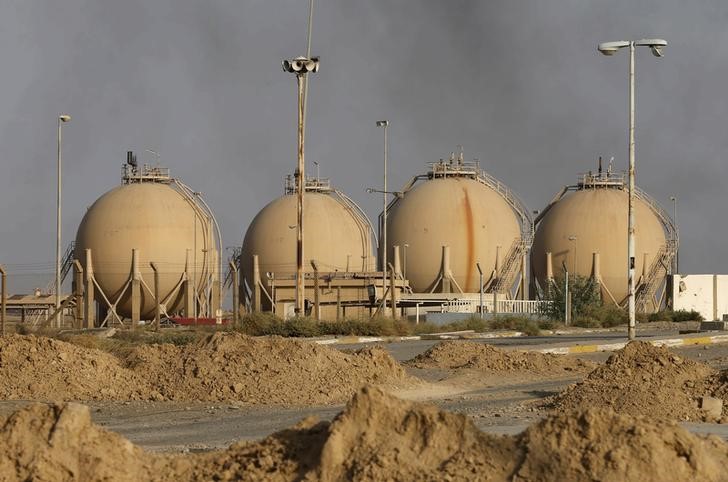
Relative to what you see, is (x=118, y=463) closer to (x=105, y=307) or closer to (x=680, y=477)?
(x=680, y=477)

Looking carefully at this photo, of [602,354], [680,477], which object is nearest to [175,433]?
[680,477]

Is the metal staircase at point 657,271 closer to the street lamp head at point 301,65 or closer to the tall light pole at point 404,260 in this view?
the tall light pole at point 404,260

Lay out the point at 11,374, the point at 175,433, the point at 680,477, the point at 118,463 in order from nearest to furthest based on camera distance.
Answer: the point at 680,477
the point at 118,463
the point at 175,433
the point at 11,374

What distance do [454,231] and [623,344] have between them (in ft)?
86.6

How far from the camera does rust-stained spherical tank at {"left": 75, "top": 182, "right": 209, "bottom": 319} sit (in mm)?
51250

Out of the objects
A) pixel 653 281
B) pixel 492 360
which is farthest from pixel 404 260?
pixel 492 360

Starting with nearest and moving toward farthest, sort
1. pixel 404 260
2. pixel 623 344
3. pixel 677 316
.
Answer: pixel 623 344, pixel 677 316, pixel 404 260

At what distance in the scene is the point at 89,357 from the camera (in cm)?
1717

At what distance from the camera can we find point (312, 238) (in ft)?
173

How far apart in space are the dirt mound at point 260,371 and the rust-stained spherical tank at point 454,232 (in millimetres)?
35503

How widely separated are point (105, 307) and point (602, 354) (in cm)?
3100

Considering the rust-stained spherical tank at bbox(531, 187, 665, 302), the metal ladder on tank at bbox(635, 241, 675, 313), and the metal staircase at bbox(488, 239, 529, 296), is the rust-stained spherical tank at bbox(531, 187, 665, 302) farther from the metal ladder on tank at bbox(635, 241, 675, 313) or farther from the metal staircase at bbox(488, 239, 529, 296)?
the metal staircase at bbox(488, 239, 529, 296)

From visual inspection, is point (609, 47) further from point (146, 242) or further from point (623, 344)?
point (146, 242)

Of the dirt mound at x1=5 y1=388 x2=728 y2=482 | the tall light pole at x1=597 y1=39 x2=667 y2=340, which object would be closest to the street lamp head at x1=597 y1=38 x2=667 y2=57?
the tall light pole at x1=597 y1=39 x2=667 y2=340
